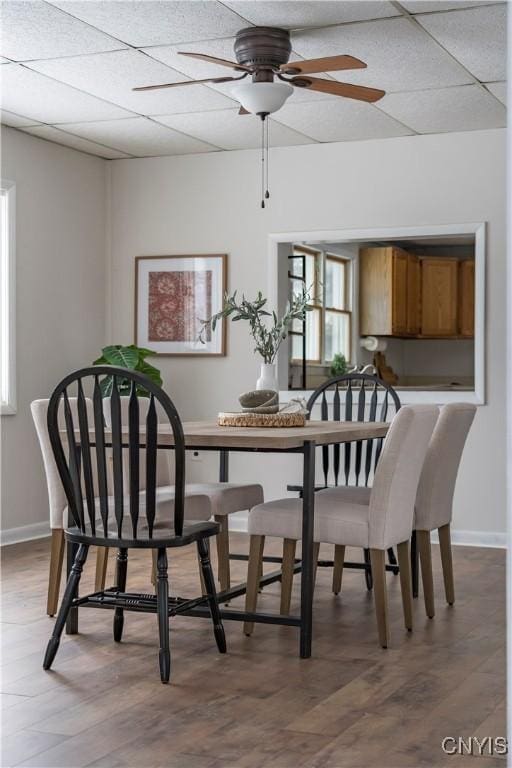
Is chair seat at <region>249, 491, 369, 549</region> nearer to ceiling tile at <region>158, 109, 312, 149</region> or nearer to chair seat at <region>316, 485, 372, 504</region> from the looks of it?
chair seat at <region>316, 485, 372, 504</region>

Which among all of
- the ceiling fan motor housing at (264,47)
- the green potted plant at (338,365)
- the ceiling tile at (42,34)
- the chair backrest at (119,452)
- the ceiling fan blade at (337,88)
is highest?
the ceiling tile at (42,34)

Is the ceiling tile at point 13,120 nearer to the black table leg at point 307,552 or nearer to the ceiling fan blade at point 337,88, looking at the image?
the ceiling fan blade at point 337,88

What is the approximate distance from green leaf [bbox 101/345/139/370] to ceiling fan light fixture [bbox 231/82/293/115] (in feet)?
8.43

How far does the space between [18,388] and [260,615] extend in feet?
10.0

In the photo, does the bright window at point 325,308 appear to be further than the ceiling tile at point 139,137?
Yes

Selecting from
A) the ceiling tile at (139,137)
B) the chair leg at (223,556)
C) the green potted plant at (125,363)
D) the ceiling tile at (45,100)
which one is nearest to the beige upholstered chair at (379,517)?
the chair leg at (223,556)

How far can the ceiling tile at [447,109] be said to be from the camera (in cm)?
532

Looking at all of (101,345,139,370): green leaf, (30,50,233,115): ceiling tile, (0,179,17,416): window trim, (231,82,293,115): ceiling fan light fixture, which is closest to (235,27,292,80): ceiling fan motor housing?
(231,82,293,115): ceiling fan light fixture

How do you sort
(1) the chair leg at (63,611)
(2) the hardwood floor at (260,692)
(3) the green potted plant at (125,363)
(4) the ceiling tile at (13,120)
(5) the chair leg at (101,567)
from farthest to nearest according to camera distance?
(3) the green potted plant at (125,363), (4) the ceiling tile at (13,120), (5) the chair leg at (101,567), (1) the chair leg at (63,611), (2) the hardwood floor at (260,692)

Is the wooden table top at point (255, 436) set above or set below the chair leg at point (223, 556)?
above

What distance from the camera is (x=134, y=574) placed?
503 cm

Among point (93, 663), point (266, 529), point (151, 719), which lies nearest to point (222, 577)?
point (266, 529)

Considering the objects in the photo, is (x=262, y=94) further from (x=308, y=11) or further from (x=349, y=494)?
(x=349, y=494)

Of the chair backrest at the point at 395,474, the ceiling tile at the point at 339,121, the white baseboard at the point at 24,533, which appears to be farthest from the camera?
the white baseboard at the point at 24,533
